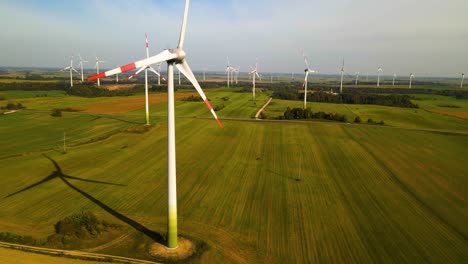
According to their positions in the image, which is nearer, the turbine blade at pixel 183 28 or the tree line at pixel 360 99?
the turbine blade at pixel 183 28

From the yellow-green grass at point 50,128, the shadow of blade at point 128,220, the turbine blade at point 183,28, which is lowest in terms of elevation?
the shadow of blade at point 128,220

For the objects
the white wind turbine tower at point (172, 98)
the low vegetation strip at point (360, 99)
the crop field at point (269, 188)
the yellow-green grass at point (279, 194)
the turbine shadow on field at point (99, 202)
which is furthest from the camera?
the low vegetation strip at point (360, 99)

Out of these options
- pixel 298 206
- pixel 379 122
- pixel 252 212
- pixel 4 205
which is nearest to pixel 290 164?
pixel 298 206

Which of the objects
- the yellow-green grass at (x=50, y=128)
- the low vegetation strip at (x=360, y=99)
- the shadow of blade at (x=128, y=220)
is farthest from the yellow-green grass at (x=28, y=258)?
the low vegetation strip at (x=360, y=99)

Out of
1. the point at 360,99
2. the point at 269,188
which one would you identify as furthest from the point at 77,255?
the point at 360,99

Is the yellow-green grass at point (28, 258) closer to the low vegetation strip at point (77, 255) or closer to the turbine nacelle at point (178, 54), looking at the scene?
the low vegetation strip at point (77, 255)

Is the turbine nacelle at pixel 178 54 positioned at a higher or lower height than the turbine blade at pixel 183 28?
lower

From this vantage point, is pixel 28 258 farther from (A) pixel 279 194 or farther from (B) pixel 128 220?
(A) pixel 279 194
